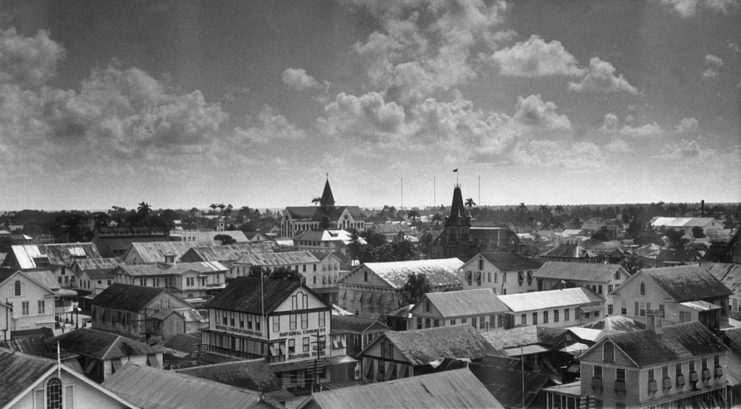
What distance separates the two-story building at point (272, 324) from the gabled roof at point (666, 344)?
19.8 m

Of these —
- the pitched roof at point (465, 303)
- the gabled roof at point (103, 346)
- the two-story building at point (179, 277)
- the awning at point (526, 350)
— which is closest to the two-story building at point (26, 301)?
the gabled roof at point (103, 346)

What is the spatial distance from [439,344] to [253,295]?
14159 millimetres

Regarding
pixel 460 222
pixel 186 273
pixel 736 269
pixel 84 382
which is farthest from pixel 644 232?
pixel 84 382

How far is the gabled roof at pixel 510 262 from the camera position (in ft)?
251

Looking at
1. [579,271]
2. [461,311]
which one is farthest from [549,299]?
[461,311]

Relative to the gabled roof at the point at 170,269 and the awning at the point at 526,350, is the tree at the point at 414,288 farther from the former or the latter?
the gabled roof at the point at 170,269

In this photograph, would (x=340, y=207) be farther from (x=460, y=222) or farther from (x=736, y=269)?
(x=736, y=269)

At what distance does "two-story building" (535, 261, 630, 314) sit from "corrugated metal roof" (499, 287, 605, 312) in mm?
1018

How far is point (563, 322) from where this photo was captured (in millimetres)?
64625

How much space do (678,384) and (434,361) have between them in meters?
12.8

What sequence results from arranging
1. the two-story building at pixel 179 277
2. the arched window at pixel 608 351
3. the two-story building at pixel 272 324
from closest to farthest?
the arched window at pixel 608 351
the two-story building at pixel 272 324
the two-story building at pixel 179 277

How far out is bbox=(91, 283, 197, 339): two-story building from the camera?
193 feet

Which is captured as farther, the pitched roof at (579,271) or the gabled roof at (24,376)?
the pitched roof at (579,271)

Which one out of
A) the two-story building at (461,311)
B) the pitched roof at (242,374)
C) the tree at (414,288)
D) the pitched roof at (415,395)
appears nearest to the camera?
the pitched roof at (415,395)
